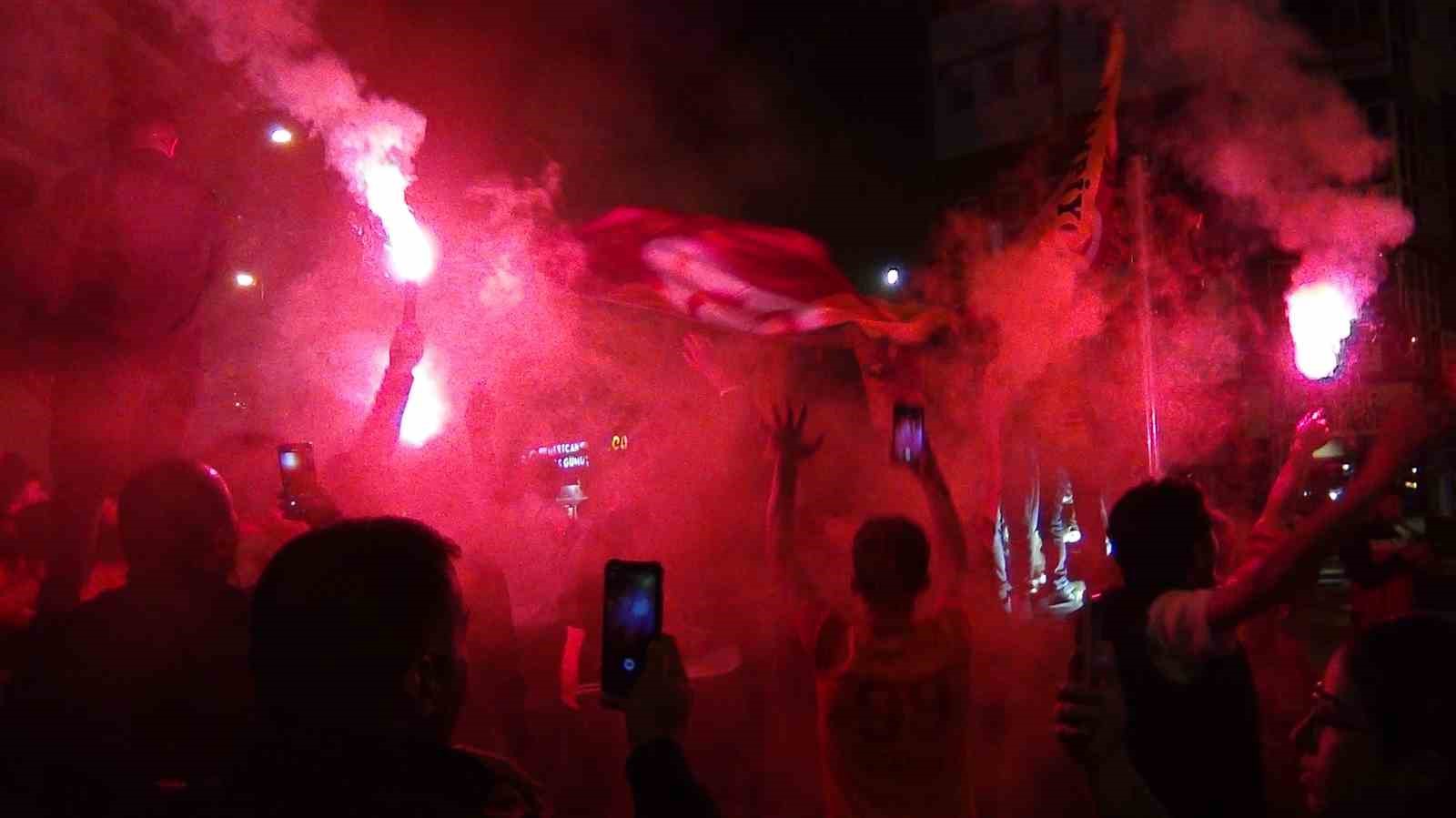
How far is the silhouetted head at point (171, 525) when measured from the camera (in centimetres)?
222

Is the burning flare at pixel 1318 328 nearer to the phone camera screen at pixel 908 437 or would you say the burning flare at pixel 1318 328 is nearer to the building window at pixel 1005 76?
the phone camera screen at pixel 908 437

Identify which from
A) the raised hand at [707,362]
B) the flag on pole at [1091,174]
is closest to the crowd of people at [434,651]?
the raised hand at [707,362]

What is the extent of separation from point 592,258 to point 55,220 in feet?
12.0

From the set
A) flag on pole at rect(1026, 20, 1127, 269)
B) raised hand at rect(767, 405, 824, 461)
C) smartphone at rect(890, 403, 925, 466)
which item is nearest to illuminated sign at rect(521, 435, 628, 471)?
flag on pole at rect(1026, 20, 1127, 269)

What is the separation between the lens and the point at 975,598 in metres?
3.79

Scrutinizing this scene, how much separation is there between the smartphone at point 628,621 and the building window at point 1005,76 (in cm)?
2803

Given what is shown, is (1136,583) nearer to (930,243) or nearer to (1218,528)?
(1218,528)

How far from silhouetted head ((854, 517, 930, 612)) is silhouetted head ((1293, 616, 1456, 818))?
920 mm

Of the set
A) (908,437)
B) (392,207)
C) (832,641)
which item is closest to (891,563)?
(832,641)

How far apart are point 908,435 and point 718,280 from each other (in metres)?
3.63

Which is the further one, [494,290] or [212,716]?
[494,290]

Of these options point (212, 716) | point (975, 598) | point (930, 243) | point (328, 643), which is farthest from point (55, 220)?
point (930, 243)

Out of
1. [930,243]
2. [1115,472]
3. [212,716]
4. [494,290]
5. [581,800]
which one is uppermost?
[930,243]

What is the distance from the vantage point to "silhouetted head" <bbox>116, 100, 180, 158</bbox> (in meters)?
3.09
